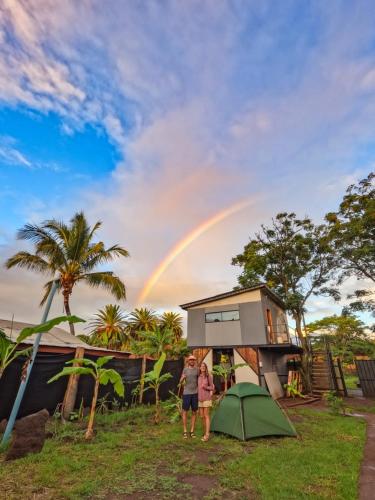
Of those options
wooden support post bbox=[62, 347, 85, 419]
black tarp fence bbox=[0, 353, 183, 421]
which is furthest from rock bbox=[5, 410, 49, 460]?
wooden support post bbox=[62, 347, 85, 419]

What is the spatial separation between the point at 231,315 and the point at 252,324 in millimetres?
1589

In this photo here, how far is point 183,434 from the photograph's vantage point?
6.22 m

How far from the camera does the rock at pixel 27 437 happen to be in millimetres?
4406

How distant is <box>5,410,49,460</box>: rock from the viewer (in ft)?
14.5

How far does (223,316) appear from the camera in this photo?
17.5 m

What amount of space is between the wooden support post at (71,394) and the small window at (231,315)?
11.8 m

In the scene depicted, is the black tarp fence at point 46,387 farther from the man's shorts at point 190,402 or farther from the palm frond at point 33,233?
the palm frond at point 33,233

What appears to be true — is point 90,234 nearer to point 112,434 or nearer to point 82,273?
point 82,273

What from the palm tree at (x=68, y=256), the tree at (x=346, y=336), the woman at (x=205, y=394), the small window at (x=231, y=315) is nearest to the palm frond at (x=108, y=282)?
the palm tree at (x=68, y=256)

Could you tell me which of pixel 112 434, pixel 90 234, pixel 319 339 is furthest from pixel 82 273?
pixel 319 339

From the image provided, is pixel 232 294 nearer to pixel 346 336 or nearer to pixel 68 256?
pixel 68 256

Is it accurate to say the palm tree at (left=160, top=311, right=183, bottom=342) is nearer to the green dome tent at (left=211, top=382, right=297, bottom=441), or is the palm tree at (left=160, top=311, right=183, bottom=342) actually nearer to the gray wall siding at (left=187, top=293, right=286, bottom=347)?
the gray wall siding at (left=187, top=293, right=286, bottom=347)

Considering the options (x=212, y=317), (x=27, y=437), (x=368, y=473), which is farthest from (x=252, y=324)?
(x=27, y=437)

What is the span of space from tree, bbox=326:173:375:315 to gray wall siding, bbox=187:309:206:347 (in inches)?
464
